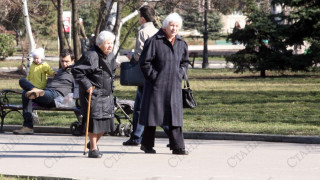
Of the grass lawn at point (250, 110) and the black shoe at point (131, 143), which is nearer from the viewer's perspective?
the black shoe at point (131, 143)

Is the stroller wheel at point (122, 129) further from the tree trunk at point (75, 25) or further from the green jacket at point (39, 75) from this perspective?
the tree trunk at point (75, 25)

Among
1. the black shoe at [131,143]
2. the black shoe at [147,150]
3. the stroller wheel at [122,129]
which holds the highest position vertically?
the black shoe at [147,150]

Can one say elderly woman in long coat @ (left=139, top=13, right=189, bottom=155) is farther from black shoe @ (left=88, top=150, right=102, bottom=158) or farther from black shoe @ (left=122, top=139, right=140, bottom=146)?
black shoe @ (left=122, top=139, right=140, bottom=146)

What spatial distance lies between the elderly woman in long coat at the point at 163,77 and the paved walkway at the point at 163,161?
528mm

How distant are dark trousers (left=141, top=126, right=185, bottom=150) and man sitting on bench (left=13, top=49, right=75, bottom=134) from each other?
3.50m

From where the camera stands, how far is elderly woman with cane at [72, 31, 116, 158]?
10492 millimetres

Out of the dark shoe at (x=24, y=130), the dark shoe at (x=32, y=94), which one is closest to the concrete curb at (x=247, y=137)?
the dark shoe at (x=24, y=130)

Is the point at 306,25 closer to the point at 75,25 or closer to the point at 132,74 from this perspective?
the point at 75,25

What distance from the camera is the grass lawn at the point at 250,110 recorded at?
46.2 feet

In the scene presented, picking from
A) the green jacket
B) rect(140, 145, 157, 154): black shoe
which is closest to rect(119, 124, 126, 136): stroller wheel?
the green jacket

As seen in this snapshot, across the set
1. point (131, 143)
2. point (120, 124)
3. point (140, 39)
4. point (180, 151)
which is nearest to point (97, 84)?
point (140, 39)

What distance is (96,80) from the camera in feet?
34.7

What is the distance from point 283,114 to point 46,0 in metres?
33.3

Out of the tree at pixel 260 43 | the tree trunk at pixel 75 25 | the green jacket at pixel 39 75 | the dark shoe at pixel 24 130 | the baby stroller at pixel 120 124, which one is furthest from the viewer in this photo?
the tree at pixel 260 43
